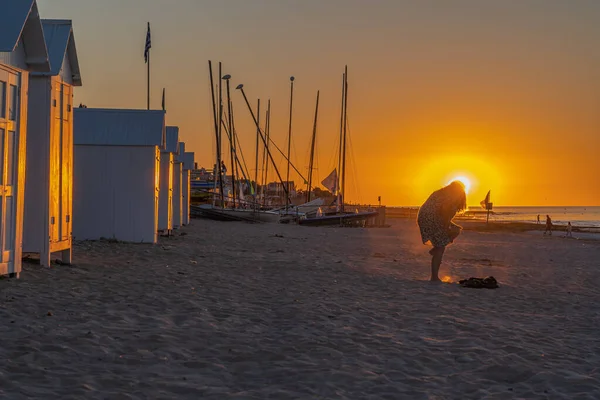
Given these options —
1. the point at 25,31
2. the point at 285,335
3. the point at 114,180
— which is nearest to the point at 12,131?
the point at 25,31

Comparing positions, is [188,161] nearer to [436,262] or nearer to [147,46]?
[147,46]

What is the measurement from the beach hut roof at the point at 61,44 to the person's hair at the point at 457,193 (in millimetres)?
7042

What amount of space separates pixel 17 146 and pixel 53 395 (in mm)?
5646

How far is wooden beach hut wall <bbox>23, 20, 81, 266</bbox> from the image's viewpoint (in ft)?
36.0

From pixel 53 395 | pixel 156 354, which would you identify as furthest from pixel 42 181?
pixel 53 395

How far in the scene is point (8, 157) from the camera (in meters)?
9.22

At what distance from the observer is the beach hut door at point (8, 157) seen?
9062 mm

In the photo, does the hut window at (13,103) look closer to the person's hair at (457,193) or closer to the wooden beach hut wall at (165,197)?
the person's hair at (457,193)

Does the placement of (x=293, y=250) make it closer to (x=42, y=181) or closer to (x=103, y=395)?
(x=42, y=181)

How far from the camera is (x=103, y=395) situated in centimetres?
473

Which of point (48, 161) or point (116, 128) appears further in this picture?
point (116, 128)

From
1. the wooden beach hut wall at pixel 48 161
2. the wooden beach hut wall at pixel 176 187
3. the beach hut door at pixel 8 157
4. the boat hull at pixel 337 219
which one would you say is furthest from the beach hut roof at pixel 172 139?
the boat hull at pixel 337 219

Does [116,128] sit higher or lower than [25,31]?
lower

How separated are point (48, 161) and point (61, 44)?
226cm
